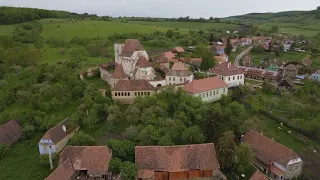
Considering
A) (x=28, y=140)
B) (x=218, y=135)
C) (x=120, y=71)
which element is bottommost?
(x=28, y=140)

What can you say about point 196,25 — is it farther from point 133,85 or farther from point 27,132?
point 27,132

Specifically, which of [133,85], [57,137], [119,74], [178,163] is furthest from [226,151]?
[119,74]

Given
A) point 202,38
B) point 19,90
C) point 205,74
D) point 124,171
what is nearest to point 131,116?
point 124,171

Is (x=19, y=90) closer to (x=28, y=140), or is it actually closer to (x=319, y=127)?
(x=28, y=140)

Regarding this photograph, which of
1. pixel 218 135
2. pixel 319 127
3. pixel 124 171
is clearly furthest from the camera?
pixel 319 127

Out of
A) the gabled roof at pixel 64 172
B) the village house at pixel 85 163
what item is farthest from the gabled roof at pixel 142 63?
the gabled roof at pixel 64 172

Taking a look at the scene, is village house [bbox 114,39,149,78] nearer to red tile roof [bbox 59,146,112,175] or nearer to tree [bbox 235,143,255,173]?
red tile roof [bbox 59,146,112,175]

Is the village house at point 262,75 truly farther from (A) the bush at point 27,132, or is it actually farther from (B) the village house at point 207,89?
(A) the bush at point 27,132
